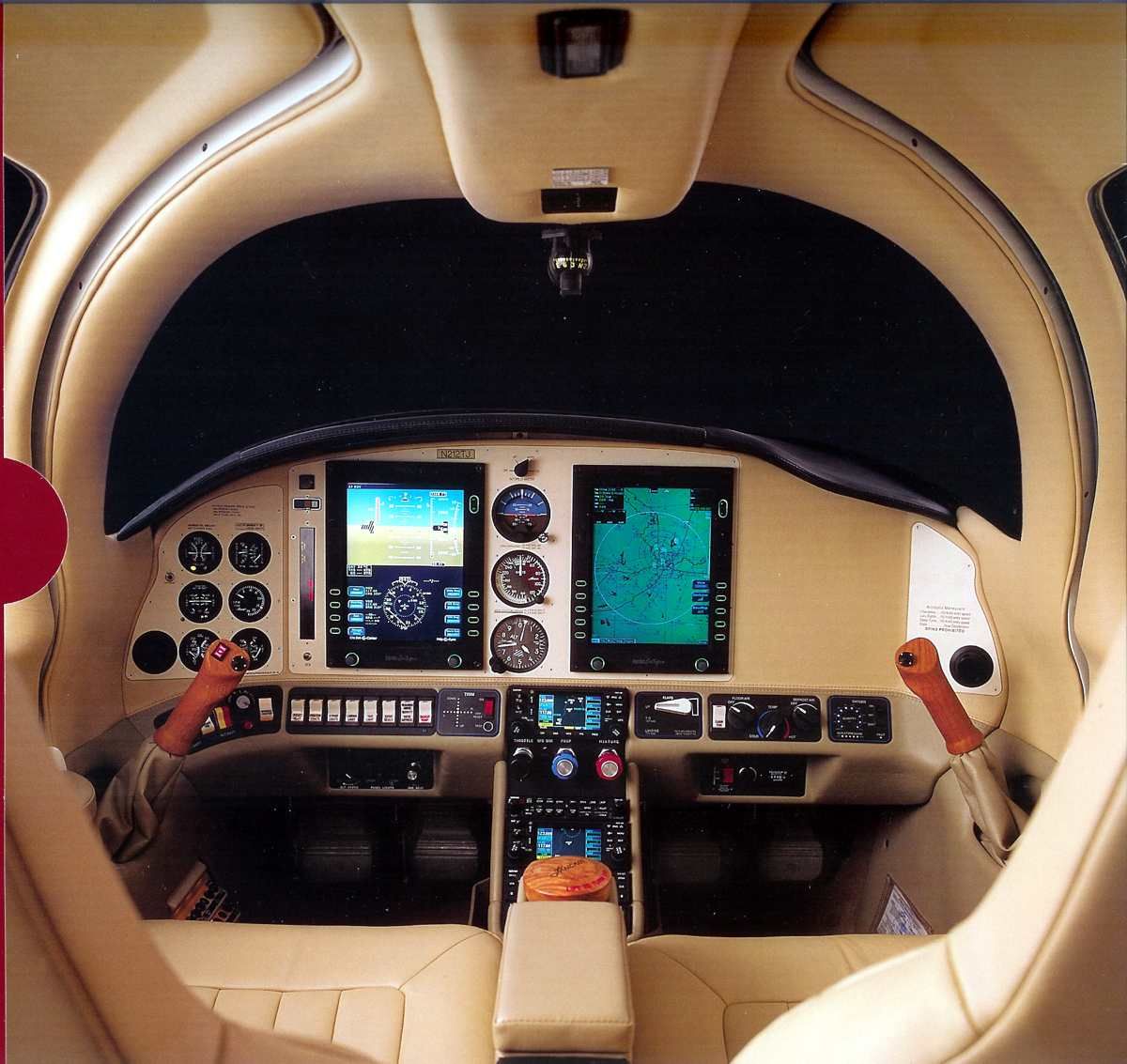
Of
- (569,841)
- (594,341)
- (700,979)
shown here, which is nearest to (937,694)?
(700,979)

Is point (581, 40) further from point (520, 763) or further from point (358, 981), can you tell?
point (520, 763)

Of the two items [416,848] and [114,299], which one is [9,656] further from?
[416,848]

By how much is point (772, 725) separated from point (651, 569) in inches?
19.3

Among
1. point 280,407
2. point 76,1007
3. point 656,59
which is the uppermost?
point 656,59

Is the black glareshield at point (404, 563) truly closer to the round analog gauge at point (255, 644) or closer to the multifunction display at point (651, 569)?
the round analog gauge at point (255, 644)

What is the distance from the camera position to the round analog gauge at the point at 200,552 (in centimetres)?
191

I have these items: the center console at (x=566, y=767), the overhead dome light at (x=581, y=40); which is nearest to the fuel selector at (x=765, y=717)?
the center console at (x=566, y=767)

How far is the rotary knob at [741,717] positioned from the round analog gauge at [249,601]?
1188mm

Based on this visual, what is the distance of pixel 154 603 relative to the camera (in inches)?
74.7

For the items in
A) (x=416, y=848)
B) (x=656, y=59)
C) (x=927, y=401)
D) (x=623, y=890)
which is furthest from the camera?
(x=416, y=848)

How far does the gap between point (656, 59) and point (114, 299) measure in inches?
41.4

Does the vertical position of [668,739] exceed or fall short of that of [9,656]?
it falls short

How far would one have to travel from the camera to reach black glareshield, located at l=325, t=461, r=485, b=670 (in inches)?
77.5

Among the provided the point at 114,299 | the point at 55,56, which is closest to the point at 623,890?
the point at 114,299
